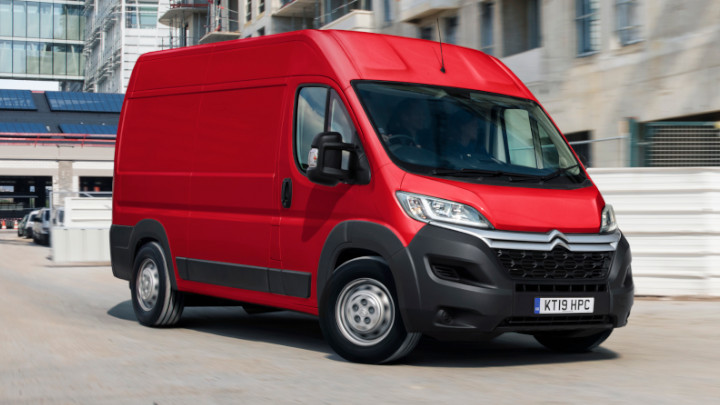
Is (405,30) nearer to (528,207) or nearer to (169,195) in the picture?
(169,195)

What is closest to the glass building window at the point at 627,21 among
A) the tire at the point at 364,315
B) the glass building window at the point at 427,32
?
the glass building window at the point at 427,32

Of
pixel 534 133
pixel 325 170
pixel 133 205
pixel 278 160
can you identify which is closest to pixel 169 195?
pixel 133 205

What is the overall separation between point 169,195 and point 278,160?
177cm

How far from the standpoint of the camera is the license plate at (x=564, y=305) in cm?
687

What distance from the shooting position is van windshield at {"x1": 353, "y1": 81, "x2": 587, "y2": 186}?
7.20 m

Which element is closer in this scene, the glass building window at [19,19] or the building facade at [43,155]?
the building facade at [43,155]

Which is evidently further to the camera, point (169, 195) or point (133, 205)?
point (133, 205)

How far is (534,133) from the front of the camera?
7980mm

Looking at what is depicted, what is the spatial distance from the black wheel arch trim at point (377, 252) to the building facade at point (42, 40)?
9650 cm

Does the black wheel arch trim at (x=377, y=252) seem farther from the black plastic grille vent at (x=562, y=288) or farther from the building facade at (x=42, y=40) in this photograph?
the building facade at (x=42, y=40)

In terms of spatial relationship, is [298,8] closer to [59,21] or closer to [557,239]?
[557,239]

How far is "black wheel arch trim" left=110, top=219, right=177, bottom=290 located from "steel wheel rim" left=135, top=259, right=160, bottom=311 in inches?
8.0

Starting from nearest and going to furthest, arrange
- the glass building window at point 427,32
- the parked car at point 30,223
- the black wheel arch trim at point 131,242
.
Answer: the black wheel arch trim at point 131,242 < the glass building window at point 427,32 < the parked car at point 30,223

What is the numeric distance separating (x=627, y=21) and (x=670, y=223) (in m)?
8.30
